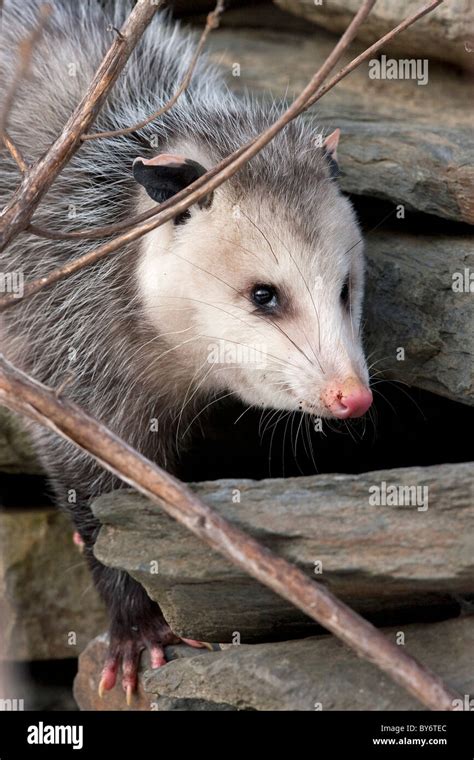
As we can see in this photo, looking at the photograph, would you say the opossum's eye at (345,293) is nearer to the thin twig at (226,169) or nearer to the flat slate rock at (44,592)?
the thin twig at (226,169)

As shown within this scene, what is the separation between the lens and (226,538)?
7.35 ft

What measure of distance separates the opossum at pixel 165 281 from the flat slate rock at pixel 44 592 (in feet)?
2.62

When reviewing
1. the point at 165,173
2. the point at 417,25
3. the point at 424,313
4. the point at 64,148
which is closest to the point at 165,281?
the point at 165,173

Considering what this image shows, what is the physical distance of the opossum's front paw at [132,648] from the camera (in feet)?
10.8

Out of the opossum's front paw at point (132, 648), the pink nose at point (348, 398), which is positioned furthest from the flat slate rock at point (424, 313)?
the opossum's front paw at point (132, 648)

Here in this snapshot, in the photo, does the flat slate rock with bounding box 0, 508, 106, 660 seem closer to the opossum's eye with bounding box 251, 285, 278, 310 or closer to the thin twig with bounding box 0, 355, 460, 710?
the opossum's eye with bounding box 251, 285, 278, 310

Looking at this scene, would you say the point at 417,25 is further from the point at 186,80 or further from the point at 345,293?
the point at 186,80

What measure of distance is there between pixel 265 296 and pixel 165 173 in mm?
419

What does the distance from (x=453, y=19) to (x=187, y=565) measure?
7.68ft

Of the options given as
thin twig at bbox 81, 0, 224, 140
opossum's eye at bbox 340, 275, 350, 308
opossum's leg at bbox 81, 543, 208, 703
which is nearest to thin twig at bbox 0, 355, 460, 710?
thin twig at bbox 81, 0, 224, 140

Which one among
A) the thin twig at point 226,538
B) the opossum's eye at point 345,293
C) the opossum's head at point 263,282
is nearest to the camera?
the thin twig at point 226,538

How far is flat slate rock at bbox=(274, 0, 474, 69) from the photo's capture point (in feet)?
12.7

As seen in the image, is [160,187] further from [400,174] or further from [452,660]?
[452,660]

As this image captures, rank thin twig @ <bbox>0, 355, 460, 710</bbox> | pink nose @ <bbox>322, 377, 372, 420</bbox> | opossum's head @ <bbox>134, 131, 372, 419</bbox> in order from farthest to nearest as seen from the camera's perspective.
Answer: opossum's head @ <bbox>134, 131, 372, 419</bbox>
pink nose @ <bbox>322, 377, 372, 420</bbox>
thin twig @ <bbox>0, 355, 460, 710</bbox>
